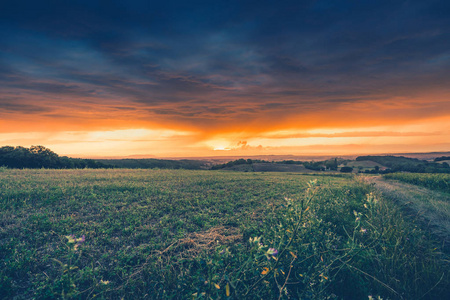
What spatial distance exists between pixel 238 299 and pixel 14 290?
3.35 metres

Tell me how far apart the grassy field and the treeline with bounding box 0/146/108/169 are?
1911cm

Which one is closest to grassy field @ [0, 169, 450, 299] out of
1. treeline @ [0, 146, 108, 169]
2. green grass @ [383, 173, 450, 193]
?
green grass @ [383, 173, 450, 193]

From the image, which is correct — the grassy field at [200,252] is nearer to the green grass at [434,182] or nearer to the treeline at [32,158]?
the green grass at [434,182]

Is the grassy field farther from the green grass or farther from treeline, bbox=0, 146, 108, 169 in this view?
treeline, bbox=0, 146, 108, 169

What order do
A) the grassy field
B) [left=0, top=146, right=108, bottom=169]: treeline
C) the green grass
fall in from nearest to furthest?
the grassy field → the green grass → [left=0, top=146, right=108, bottom=169]: treeline

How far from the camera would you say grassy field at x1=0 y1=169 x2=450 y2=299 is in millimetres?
2668

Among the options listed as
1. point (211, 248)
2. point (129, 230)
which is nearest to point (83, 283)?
point (129, 230)

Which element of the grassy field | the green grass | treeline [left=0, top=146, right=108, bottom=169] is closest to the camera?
the grassy field

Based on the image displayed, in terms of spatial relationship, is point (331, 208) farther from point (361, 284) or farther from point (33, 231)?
point (33, 231)

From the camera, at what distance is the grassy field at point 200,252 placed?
8.75ft

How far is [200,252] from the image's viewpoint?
156 inches

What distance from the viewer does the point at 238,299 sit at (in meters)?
2.19

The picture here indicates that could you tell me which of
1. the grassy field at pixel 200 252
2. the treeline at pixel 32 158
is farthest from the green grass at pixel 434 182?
the treeline at pixel 32 158

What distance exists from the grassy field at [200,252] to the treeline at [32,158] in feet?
62.7
